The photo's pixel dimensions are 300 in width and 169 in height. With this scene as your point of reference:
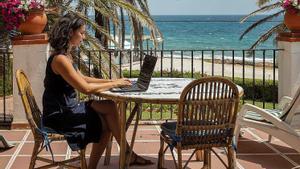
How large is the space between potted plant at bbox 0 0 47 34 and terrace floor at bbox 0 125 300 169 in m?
1.22

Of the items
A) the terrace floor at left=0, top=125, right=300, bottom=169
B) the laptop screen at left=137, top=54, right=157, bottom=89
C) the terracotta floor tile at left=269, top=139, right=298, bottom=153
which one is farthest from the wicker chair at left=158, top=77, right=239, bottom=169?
the terracotta floor tile at left=269, top=139, right=298, bottom=153

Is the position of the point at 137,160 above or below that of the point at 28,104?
Result: below

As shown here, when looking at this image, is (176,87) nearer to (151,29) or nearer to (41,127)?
(41,127)

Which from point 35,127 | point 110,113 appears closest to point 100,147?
point 110,113

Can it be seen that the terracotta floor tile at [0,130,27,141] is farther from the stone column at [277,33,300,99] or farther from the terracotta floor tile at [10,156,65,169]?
the stone column at [277,33,300,99]

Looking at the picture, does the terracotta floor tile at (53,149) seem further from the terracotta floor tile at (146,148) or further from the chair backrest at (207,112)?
the chair backrest at (207,112)

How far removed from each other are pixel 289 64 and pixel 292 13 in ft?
2.12

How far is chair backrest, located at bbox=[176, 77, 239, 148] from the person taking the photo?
3316 millimetres

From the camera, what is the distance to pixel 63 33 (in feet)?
11.8

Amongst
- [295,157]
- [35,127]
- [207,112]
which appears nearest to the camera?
[207,112]

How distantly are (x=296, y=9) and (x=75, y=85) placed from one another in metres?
3.59

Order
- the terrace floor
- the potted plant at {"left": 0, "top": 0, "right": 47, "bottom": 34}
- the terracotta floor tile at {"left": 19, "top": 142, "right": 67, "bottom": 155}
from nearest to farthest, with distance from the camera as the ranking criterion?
the terrace floor → the terracotta floor tile at {"left": 19, "top": 142, "right": 67, "bottom": 155} → the potted plant at {"left": 0, "top": 0, "right": 47, "bottom": 34}

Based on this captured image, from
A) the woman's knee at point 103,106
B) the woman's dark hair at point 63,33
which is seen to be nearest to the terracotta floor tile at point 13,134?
the woman's knee at point 103,106

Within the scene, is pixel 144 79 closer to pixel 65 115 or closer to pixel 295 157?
pixel 65 115
